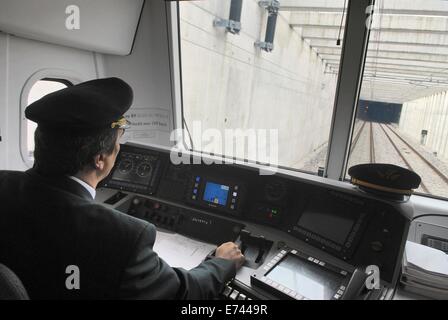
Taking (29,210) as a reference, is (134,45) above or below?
above

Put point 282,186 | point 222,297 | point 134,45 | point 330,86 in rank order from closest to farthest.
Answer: point 222,297 → point 282,186 → point 330,86 → point 134,45

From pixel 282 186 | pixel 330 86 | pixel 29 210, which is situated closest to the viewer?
pixel 29 210

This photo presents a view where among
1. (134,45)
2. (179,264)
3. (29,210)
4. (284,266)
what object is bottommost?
(179,264)

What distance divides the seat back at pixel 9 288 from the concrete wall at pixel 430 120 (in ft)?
7.37

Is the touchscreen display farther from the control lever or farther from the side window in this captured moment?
the side window

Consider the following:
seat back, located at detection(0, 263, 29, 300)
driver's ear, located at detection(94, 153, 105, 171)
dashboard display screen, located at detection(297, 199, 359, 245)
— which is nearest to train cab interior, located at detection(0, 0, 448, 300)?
dashboard display screen, located at detection(297, 199, 359, 245)

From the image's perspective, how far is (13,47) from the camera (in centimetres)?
181

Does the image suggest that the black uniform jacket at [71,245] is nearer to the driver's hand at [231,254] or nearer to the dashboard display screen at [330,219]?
the driver's hand at [231,254]

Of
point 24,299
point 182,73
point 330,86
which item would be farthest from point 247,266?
point 182,73

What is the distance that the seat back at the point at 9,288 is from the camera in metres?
0.77

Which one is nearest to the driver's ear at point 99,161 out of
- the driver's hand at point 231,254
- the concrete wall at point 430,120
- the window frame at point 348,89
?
the driver's hand at point 231,254

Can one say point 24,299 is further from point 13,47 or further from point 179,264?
point 13,47

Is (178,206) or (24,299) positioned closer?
(24,299)

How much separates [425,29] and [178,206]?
6.05 feet
